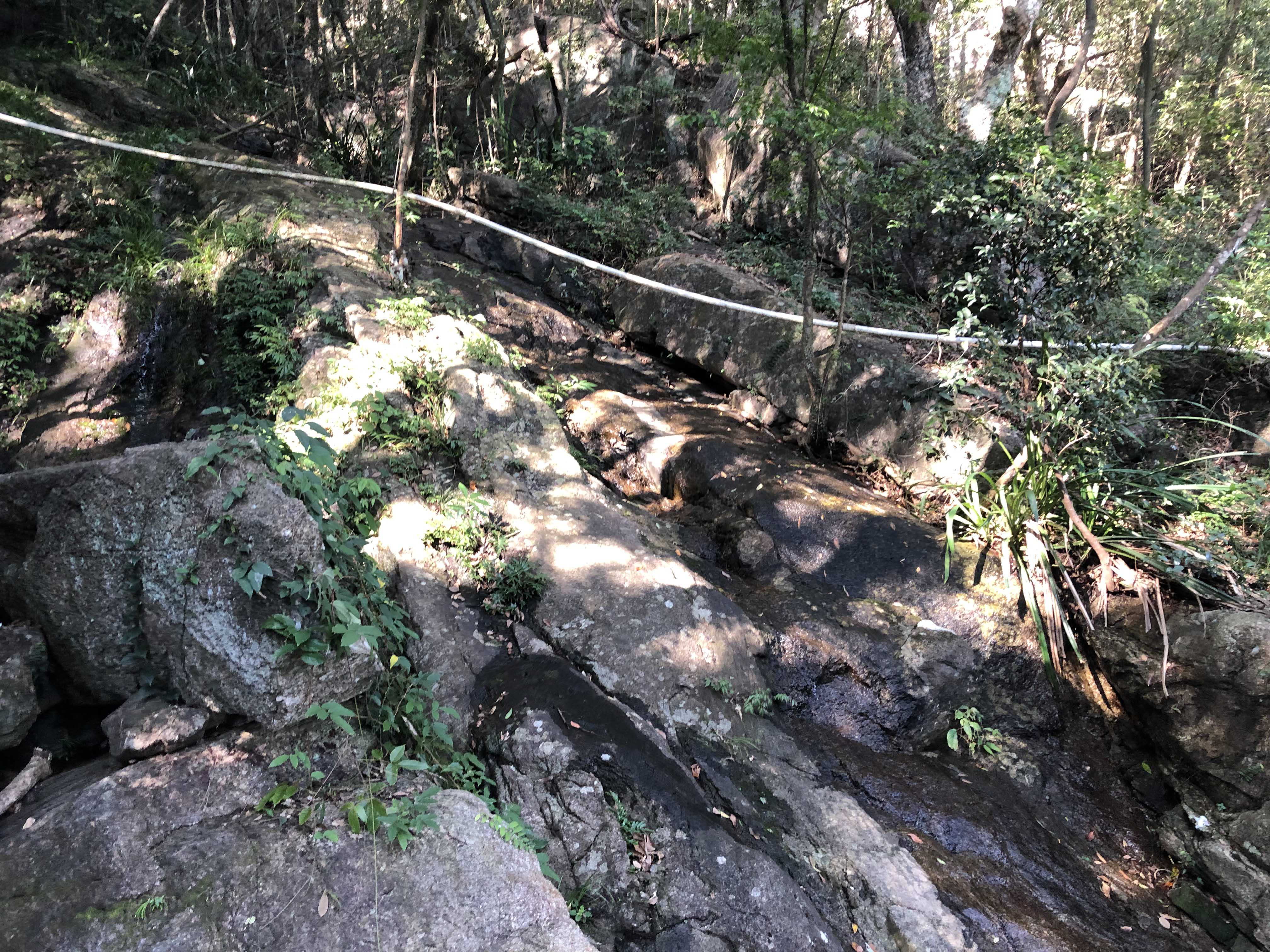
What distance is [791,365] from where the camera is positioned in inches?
297

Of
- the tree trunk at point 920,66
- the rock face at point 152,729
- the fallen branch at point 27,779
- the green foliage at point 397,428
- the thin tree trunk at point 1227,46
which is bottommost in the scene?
the fallen branch at point 27,779

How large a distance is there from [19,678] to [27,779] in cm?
35

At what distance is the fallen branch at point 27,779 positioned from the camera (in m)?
2.33

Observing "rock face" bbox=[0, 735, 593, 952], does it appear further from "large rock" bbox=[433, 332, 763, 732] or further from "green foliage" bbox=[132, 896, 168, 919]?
"large rock" bbox=[433, 332, 763, 732]

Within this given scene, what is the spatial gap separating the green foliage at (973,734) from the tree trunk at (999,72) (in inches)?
252

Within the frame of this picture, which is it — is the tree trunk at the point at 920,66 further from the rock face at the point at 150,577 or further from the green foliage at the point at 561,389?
the rock face at the point at 150,577

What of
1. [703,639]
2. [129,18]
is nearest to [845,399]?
[703,639]

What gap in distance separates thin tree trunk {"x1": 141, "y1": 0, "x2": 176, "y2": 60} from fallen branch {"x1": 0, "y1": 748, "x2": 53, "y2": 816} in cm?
1015

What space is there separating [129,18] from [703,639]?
1324 cm

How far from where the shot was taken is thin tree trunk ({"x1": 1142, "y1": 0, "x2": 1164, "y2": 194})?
34.8ft

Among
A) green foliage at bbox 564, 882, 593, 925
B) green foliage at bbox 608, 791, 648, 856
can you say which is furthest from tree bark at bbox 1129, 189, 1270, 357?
green foliage at bbox 564, 882, 593, 925

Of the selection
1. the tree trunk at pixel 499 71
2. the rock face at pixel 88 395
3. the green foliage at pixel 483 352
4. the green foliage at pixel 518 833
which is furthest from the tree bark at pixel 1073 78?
the rock face at pixel 88 395

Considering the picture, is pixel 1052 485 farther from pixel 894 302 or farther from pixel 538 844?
pixel 538 844

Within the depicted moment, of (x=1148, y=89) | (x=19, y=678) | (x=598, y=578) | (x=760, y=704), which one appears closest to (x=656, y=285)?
(x=598, y=578)
